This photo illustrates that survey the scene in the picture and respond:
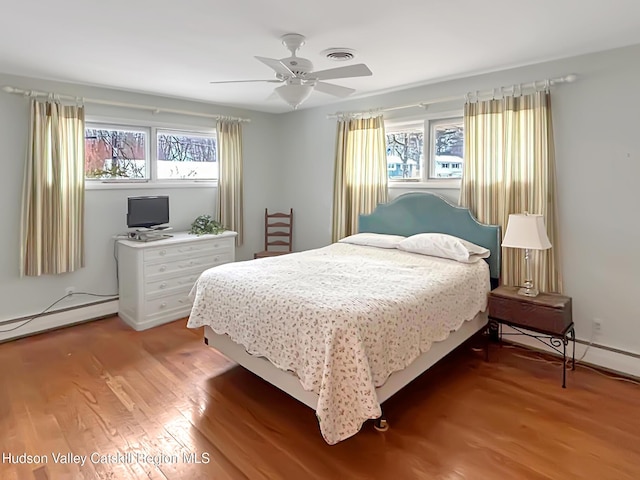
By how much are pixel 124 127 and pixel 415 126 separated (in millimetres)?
3222

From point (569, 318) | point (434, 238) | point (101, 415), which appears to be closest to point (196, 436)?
point (101, 415)

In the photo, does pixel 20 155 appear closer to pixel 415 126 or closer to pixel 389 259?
pixel 389 259

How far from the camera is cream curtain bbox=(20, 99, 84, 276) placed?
3.63 meters

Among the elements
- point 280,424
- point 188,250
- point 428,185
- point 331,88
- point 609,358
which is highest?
point 331,88

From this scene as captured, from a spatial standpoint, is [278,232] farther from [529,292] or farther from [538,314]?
[538,314]

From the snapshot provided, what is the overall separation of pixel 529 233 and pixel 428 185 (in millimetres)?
1330

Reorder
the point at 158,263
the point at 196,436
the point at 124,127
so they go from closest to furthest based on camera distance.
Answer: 1. the point at 196,436
2. the point at 158,263
3. the point at 124,127

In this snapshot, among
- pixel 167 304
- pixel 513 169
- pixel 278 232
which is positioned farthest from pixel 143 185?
pixel 513 169

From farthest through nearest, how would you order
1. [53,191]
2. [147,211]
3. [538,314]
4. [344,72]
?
[147,211], [53,191], [538,314], [344,72]

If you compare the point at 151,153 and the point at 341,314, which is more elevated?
the point at 151,153

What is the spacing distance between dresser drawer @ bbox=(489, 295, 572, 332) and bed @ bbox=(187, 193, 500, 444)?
0.49 ft

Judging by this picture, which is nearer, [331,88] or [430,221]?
[331,88]

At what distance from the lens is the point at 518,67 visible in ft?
11.2

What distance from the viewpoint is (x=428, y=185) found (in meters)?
4.14
